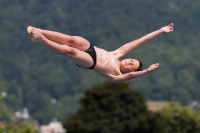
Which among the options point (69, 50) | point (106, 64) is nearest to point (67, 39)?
point (69, 50)

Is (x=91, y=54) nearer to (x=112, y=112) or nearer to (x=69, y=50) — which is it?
(x=69, y=50)

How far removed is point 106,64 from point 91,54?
0.72 m

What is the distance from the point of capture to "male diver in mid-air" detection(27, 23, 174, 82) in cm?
2272

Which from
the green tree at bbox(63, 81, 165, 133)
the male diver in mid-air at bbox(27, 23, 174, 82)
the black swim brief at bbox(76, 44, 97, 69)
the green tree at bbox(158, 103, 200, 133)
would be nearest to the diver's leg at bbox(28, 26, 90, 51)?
the male diver in mid-air at bbox(27, 23, 174, 82)

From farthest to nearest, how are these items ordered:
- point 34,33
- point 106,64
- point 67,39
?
1. point 106,64
2. point 67,39
3. point 34,33

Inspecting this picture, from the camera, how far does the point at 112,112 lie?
80.5 metres

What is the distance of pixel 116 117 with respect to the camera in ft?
264

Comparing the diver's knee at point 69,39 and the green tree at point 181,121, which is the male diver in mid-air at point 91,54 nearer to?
the diver's knee at point 69,39

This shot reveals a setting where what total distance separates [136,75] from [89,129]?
5449 cm

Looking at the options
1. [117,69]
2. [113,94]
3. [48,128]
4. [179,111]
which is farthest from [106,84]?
[48,128]

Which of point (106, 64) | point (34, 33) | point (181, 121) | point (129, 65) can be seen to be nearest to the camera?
point (34, 33)

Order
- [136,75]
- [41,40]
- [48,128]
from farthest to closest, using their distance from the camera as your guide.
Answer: [48,128]
[136,75]
[41,40]

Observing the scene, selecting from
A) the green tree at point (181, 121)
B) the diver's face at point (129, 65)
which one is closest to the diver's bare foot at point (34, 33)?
the diver's face at point (129, 65)

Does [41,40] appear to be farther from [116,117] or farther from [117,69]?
[116,117]
